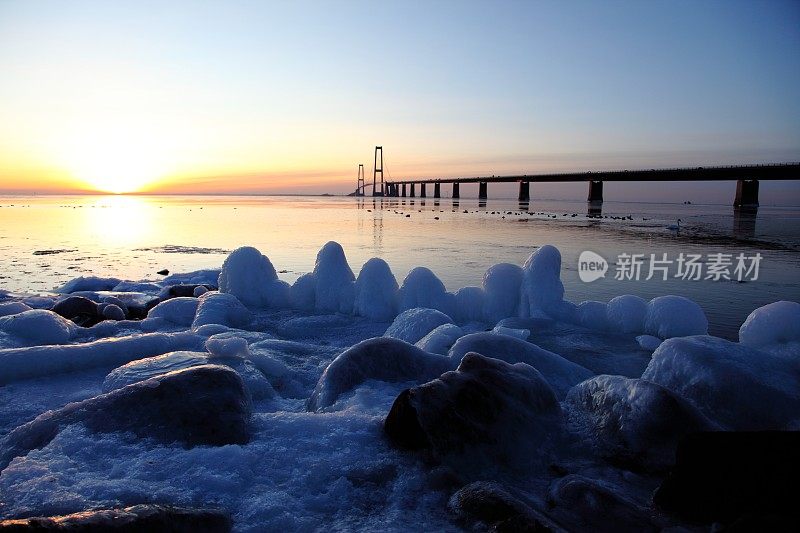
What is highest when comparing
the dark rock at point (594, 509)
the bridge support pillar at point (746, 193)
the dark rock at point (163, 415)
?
the bridge support pillar at point (746, 193)

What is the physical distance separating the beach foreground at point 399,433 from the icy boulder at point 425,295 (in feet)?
7.04

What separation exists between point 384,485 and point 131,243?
20118 millimetres

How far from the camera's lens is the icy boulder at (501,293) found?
313 inches

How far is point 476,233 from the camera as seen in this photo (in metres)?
23.4

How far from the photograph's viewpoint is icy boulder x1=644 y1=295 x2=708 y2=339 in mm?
6758

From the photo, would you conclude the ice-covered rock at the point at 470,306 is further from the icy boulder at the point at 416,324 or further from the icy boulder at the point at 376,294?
the icy boulder at the point at 416,324

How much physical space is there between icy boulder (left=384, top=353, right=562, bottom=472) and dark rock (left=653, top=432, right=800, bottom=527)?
0.87 m

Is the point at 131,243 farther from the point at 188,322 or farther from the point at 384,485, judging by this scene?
the point at 384,485

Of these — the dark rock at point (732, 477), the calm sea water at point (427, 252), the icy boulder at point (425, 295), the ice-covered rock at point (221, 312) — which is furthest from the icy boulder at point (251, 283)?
the dark rock at point (732, 477)

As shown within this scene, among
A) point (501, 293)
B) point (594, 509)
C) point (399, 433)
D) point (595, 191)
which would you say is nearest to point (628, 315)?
point (501, 293)

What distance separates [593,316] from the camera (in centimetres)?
740

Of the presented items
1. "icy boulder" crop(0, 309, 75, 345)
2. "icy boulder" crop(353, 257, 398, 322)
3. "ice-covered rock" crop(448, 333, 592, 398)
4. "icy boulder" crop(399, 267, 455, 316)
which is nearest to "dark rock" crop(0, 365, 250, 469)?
"ice-covered rock" crop(448, 333, 592, 398)

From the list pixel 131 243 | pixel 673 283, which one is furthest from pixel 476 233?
pixel 131 243
